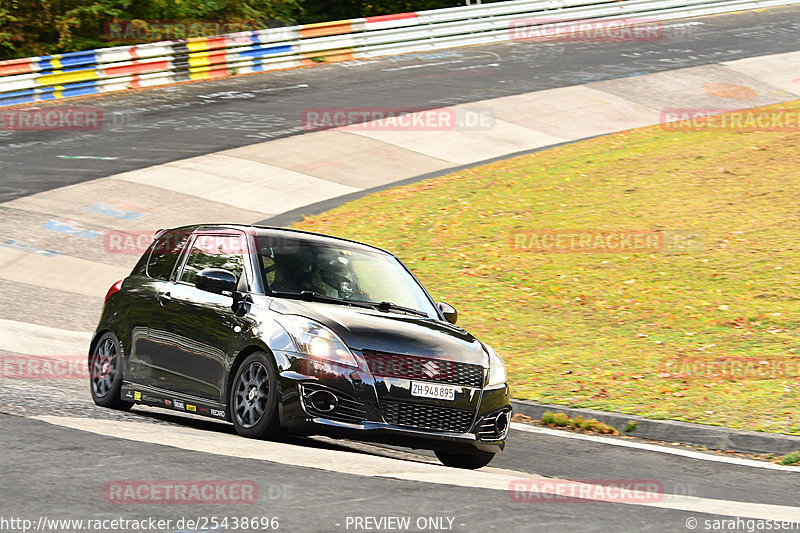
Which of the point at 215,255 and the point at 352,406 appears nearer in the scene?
the point at 352,406

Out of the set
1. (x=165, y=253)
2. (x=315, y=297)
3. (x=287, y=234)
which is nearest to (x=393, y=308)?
(x=315, y=297)

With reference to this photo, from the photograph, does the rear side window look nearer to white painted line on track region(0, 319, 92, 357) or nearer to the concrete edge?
white painted line on track region(0, 319, 92, 357)

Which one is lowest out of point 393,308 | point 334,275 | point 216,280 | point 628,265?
point 628,265

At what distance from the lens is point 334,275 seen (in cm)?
868

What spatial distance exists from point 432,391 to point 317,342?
0.87m

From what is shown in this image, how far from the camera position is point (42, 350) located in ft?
39.7

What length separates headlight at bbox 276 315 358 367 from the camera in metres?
7.58

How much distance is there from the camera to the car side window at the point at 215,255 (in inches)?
345

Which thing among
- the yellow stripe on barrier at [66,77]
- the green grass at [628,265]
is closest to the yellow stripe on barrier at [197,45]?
the yellow stripe on barrier at [66,77]

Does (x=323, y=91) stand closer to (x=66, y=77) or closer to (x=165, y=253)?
(x=66, y=77)

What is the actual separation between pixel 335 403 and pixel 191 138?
17113mm

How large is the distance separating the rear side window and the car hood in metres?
1.66

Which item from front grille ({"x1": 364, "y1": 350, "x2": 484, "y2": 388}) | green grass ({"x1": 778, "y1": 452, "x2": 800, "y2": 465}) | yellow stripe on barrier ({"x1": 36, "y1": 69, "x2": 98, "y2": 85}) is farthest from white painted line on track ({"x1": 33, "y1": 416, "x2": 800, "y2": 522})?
yellow stripe on barrier ({"x1": 36, "y1": 69, "x2": 98, "y2": 85})

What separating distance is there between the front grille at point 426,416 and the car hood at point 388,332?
1.20 ft
